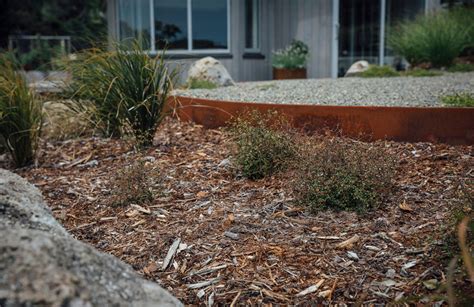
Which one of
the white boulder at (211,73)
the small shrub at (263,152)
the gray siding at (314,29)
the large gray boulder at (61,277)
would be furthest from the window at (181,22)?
the large gray boulder at (61,277)

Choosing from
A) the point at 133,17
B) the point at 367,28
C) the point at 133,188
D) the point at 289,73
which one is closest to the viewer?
the point at 133,188

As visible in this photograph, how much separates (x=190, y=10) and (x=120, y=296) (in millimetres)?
10049

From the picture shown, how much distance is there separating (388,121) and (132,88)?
1827 millimetres

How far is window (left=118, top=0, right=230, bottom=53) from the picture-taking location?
1091 cm

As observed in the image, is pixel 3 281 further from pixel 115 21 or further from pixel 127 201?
pixel 115 21

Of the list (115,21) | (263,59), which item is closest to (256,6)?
(263,59)

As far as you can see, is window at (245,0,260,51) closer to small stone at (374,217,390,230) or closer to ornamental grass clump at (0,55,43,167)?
ornamental grass clump at (0,55,43,167)

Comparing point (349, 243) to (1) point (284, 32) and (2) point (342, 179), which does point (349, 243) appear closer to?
(2) point (342, 179)

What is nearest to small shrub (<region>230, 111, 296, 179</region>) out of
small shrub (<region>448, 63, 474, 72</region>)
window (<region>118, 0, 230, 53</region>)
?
small shrub (<region>448, 63, 474, 72</region>)

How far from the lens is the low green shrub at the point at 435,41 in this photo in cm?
931

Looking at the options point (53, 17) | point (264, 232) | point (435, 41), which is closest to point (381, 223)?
point (264, 232)

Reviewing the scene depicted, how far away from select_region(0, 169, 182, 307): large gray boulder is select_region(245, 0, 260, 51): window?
10.3 meters

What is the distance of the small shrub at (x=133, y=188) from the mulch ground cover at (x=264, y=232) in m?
0.05

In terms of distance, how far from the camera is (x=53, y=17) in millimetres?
19797
